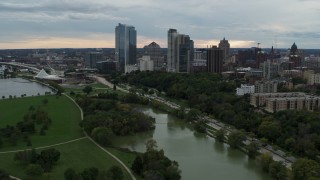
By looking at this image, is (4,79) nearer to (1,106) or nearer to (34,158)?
(1,106)

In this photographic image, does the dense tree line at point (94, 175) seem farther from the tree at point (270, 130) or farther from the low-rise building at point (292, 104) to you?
the low-rise building at point (292, 104)

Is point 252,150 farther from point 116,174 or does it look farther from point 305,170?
point 116,174

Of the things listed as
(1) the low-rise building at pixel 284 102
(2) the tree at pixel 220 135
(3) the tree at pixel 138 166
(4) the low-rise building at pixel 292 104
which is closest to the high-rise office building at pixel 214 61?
(1) the low-rise building at pixel 284 102

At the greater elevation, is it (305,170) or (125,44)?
(125,44)

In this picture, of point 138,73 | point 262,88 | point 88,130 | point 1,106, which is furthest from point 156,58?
point 88,130

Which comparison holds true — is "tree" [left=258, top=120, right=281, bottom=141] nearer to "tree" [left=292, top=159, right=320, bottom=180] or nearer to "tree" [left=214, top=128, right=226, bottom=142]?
"tree" [left=214, top=128, right=226, bottom=142]

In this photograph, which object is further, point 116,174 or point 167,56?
point 167,56

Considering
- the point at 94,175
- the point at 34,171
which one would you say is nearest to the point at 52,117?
the point at 34,171

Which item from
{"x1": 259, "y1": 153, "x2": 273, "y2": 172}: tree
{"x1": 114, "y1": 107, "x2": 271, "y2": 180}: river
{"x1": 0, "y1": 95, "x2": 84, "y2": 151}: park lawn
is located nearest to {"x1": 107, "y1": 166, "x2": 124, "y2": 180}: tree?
{"x1": 114, "y1": 107, "x2": 271, "y2": 180}: river
